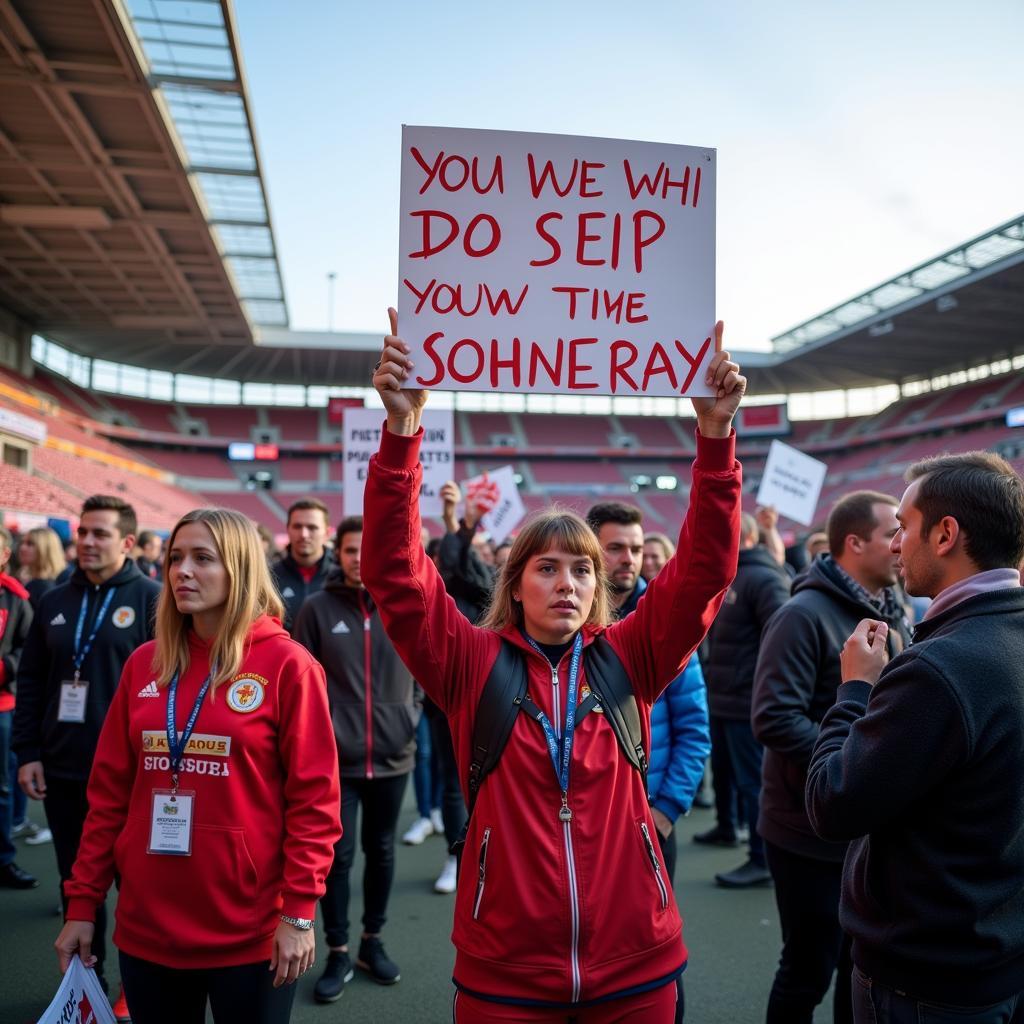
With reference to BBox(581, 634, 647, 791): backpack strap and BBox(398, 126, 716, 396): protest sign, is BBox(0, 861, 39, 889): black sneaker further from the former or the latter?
BBox(398, 126, 716, 396): protest sign

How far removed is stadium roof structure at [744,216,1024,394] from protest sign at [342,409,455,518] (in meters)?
22.5

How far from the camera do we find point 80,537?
3381 millimetres

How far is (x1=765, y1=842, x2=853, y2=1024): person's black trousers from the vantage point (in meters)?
2.54

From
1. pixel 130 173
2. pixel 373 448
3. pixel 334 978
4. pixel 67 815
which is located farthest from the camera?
pixel 130 173

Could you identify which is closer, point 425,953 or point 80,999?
point 80,999

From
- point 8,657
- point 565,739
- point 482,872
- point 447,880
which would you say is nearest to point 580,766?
point 565,739

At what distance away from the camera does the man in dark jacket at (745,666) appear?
4.84m

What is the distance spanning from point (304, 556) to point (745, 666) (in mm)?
2834

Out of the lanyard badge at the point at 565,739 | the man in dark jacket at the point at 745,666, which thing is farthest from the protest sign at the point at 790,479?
the lanyard badge at the point at 565,739

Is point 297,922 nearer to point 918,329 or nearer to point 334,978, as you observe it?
point 334,978

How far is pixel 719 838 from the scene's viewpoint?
5.59 m

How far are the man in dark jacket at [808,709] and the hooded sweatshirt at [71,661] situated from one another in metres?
2.54

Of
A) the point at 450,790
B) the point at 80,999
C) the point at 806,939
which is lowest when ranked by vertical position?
the point at 450,790

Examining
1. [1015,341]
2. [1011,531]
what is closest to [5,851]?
[1011,531]
